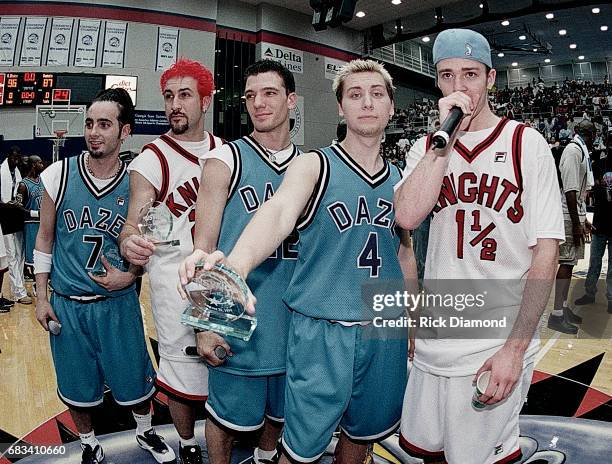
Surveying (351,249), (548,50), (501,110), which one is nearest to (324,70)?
(501,110)

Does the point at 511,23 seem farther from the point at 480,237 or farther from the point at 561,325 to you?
the point at 480,237

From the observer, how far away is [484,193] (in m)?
1.68

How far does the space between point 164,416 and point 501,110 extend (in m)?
20.0

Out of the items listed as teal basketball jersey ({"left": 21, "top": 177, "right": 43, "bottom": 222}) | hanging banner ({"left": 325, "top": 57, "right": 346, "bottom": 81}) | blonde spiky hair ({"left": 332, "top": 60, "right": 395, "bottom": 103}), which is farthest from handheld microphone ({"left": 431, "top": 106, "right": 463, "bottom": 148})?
hanging banner ({"left": 325, "top": 57, "right": 346, "bottom": 81})

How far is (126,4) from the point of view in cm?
1184

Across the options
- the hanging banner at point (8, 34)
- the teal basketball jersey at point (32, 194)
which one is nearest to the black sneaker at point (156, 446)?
the teal basketball jersey at point (32, 194)

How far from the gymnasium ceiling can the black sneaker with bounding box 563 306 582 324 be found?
9206 mm

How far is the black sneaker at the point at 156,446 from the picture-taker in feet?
8.78

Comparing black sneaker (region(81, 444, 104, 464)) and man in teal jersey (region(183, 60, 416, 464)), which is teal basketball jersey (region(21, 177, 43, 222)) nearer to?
black sneaker (region(81, 444, 104, 464))

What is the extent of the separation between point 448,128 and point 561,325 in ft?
14.4

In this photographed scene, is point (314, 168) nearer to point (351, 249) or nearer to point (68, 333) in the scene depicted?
point (351, 249)

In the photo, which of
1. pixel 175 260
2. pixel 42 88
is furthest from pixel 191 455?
pixel 42 88

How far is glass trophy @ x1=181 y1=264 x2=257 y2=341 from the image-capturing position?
37.8 inches

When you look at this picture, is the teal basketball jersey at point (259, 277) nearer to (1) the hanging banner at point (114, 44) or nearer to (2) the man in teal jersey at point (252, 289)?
(2) the man in teal jersey at point (252, 289)
